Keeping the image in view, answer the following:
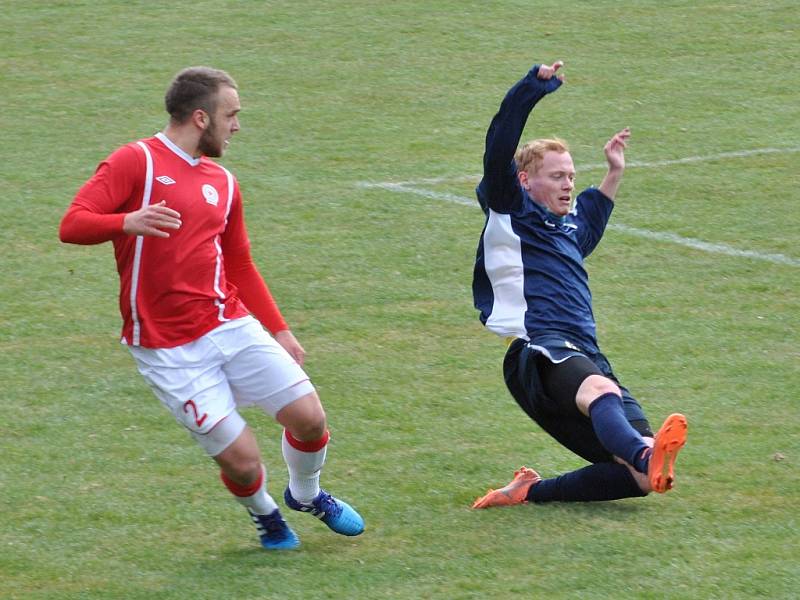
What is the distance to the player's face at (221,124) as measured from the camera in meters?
5.95

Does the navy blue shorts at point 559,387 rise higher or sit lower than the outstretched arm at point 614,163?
lower

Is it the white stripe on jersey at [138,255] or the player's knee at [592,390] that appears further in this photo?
the player's knee at [592,390]

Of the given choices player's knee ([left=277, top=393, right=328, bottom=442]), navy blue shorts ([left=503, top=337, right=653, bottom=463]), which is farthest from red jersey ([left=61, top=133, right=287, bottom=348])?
navy blue shorts ([left=503, top=337, right=653, bottom=463])

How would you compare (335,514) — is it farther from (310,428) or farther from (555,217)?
(555,217)

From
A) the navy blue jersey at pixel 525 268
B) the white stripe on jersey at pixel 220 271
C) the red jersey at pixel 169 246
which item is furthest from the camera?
the navy blue jersey at pixel 525 268

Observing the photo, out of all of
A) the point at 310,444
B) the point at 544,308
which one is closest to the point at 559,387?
the point at 544,308

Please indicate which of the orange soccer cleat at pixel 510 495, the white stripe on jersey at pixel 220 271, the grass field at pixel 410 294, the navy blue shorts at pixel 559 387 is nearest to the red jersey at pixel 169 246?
the white stripe on jersey at pixel 220 271

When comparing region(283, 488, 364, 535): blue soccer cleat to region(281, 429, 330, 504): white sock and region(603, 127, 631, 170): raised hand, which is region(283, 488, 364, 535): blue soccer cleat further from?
region(603, 127, 631, 170): raised hand

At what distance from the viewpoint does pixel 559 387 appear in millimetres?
6258

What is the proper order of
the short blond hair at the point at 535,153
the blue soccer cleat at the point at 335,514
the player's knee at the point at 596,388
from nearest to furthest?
the player's knee at the point at 596,388
the blue soccer cleat at the point at 335,514
the short blond hair at the point at 535,153

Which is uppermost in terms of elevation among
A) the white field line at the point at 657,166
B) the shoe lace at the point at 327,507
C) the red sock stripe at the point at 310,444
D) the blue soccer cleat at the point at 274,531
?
the white field line at the point at 657,166

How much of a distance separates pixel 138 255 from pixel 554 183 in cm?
192

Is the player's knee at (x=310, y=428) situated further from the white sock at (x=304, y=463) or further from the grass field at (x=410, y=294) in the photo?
the grass field at (x=410, y=294)

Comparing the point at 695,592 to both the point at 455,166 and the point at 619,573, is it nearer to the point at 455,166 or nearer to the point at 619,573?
the point at 619,573
